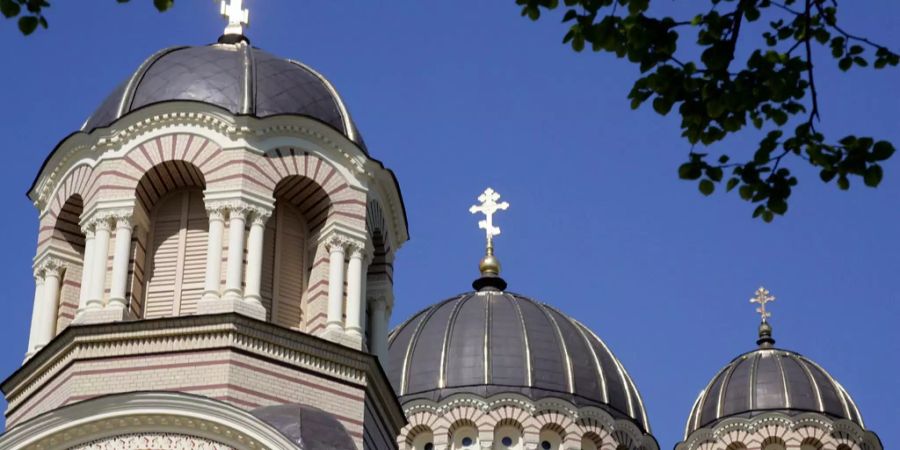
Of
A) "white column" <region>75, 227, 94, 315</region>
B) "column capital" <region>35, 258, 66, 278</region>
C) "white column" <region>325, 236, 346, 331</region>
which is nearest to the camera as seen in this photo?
"white column" <region>75, 227, 94, 315</region>

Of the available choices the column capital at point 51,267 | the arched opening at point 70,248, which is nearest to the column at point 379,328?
the arched opening at point 70,248

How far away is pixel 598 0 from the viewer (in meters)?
10.9

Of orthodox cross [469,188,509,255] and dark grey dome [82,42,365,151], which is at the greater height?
orthodox cross [469,188,509,255]

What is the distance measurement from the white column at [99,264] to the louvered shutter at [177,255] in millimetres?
699

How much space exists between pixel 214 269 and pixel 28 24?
1079 centimetres

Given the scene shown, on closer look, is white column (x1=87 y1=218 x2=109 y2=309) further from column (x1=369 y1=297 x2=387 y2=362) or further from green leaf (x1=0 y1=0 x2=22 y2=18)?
green leaf (x1=0 y1=0 x2=22 y2=18)

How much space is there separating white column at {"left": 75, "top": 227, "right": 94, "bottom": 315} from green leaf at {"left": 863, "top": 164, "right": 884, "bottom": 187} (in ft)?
41.4

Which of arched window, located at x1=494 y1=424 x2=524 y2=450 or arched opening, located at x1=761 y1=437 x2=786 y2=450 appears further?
arched opening, located at x1=761 y1=437 x2=786 y2=450

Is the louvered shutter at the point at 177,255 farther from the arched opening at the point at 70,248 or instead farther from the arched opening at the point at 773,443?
the arched opening at the point at 773,443

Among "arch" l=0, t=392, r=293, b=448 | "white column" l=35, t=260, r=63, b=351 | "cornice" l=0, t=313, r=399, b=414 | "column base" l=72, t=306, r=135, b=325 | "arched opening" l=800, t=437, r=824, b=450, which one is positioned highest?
"arched opening" l=800, t=437, r=824, b=450

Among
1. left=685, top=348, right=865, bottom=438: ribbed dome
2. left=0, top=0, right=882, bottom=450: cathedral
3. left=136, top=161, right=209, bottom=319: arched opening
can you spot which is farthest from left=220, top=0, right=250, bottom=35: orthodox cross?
left=685, top=348, right=865, bottom=438: ribbed dome

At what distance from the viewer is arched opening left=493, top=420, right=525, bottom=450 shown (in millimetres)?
30469

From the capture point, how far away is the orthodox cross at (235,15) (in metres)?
25.0

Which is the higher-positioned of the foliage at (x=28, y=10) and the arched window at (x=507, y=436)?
the arched window at (x=507, y=436)
